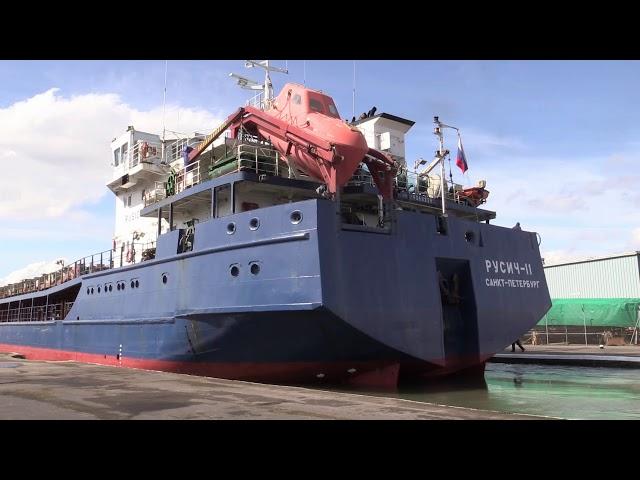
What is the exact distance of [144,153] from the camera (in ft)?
59.5

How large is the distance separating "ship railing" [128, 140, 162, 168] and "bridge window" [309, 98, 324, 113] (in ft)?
26.6

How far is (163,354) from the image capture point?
1234 centimetres

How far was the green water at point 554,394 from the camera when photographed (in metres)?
8.51

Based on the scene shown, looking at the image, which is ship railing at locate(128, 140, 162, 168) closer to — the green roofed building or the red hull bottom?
the red hull bottom

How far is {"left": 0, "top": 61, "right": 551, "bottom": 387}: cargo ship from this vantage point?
9.84 metres

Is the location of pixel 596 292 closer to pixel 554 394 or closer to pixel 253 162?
pixel 554 394

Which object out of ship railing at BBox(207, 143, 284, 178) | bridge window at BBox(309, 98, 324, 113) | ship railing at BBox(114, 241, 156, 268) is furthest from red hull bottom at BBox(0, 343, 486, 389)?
bridge window at BBox(309, 98, 324, 113)

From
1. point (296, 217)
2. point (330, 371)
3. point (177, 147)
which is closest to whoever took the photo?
point (296, 217)

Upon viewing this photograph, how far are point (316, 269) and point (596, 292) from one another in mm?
21926

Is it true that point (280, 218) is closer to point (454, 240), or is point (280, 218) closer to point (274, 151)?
point (274, 151)

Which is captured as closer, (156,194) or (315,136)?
(315,136)

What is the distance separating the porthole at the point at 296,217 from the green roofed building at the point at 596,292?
17717 mm

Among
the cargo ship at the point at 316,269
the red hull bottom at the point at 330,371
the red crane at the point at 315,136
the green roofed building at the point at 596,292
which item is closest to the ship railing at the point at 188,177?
the cargo ship at the point at 316,269

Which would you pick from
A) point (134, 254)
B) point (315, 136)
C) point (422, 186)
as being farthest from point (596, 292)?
point (134, 254)
